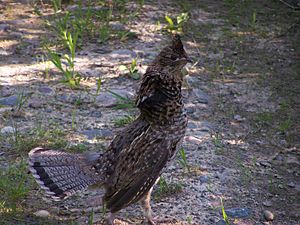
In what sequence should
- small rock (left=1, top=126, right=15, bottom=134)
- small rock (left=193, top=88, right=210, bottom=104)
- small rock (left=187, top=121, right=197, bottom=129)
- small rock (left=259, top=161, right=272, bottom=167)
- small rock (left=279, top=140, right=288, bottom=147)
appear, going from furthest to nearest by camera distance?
small rock (left=193, top=88, right=210, bottom=104), small rock (left=187, top=121, right=197, bottom=129), small rock (left=279, top=140, right=288, bottom=147), small rock (left=1, top=126, right=15, bottom=134), small rock (left=259, top=161, right=272, bottom=167)

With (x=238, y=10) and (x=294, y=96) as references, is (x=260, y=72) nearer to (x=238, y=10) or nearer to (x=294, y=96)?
(x=294, y=96)

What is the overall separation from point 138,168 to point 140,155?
107 mm

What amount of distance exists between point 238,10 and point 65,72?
377 cm

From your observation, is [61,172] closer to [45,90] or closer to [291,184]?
[291,184]

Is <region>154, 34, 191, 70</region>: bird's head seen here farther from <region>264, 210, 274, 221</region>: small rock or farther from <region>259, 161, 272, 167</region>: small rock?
<region>259, 161, 272, 167</region>: small rock

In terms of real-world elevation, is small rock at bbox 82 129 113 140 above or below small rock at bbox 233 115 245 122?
above

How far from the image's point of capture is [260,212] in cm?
560

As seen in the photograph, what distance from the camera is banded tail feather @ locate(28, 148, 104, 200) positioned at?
4906 millimetres

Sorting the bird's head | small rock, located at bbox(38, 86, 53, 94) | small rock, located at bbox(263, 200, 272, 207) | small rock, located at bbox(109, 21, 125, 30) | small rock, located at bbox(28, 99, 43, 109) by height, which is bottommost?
small rock, located at bbox(263, 200, 272, 207)

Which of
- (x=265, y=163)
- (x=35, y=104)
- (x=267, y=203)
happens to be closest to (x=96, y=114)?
(x=35, y=104)

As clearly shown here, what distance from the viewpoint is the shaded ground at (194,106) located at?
→ 5648 millimetres

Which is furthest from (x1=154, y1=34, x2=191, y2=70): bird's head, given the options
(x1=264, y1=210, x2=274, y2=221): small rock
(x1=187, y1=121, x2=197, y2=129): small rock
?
(x1=187, y1=121, x2=197, y2=129): small rock

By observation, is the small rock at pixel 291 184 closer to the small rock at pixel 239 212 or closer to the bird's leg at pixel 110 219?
the small rock at pixel 239 212

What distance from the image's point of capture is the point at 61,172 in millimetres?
5074
